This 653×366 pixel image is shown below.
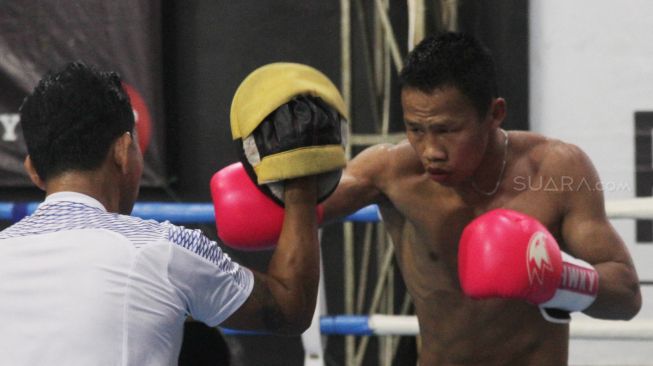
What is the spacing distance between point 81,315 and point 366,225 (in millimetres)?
2135

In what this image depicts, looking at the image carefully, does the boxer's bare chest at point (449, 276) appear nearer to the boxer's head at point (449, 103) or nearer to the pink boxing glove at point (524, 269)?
the boxer's head at point (449, 103)

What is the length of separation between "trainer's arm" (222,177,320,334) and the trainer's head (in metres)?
0.24

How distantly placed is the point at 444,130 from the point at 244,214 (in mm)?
405

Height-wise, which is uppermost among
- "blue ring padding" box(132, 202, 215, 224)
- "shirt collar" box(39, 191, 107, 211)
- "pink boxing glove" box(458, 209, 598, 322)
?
"shirt collar" box(39, 191, 107, 211)

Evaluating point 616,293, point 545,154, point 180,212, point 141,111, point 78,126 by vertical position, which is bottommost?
point 180,212

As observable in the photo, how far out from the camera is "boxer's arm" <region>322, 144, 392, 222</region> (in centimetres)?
203

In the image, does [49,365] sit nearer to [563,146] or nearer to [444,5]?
[563,146]

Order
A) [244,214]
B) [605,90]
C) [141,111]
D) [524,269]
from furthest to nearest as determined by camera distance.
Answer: [141,111]
[605,90]
[244,214]
[524,269]

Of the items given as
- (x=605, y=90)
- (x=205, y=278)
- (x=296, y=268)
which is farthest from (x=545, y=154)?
(x=605, y=90)

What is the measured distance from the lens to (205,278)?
1388 millimetres

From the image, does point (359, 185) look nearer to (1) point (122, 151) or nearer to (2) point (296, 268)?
(2) point (296, 268)

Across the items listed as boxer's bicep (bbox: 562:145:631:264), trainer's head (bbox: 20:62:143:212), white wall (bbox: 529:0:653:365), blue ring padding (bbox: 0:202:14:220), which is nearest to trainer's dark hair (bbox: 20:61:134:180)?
trainer's head (bbox: 20:62:143:212)

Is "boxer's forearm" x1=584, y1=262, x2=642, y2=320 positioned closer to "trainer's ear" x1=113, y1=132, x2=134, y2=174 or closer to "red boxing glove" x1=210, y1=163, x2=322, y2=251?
"red boxing glove" x1=210, y1=163, x2=322, y2=251

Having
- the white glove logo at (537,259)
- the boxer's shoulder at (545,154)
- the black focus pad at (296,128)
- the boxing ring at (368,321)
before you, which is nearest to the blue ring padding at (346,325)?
the boxing ring at (368,321)
